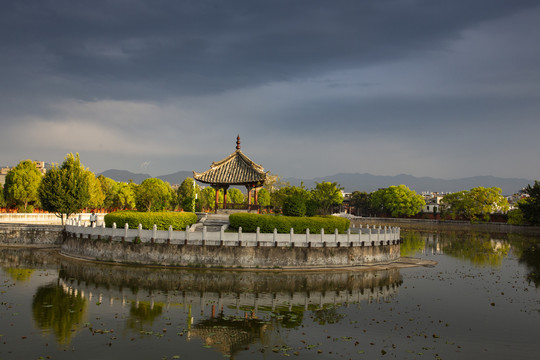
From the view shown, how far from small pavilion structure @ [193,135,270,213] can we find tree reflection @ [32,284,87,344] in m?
25.0

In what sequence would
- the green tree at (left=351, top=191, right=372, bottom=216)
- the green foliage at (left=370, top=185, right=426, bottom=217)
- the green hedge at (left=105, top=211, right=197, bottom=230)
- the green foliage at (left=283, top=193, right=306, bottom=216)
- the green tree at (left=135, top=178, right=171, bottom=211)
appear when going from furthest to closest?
the green tree at (left=351, top=191, right=372, bottom=216), the green foliage at (left=370, top=185, right=426, bottom=217), the green tree at (left=135, top=178, right=171, bottom=211), the green foliage at (left=283, top=193, right=306, bottom=216), the green hedge at (left=105, top=211, right=197, bottom=230)

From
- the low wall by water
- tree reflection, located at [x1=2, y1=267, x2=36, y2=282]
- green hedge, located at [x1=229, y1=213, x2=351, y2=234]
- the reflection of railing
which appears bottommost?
tree reflection, located at [x1=2, y1=267, x2=36, y2=282]

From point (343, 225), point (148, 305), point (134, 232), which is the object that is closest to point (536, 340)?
point (148, 305)

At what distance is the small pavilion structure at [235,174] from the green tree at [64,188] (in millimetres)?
14048

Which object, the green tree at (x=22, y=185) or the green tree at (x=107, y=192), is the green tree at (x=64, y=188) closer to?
the green tree at (x=22, y=185)

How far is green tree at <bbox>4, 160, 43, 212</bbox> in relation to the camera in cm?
8125

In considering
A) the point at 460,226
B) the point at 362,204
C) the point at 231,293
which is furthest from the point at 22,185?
the point at 362,204

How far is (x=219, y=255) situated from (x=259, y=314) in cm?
1333

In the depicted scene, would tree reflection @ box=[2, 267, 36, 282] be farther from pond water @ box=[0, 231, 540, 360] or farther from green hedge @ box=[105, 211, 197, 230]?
green hedge @ box=[105, 211, 197, 230]

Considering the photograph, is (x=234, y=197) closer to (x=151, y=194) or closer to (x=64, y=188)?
(x=151, y=194)

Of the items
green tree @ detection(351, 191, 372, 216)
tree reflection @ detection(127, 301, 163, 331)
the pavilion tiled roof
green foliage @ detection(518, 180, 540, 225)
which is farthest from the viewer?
green tree @ detection(351, 191, 372, 216)

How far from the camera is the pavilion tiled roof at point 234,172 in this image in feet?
162

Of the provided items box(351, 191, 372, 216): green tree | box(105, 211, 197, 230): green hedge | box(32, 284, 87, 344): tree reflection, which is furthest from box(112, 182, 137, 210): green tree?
box(351, 191, 372, 216): green tree

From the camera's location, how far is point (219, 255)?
34.8 metres
